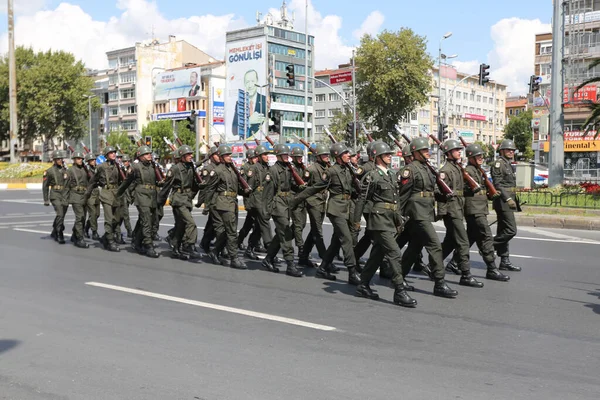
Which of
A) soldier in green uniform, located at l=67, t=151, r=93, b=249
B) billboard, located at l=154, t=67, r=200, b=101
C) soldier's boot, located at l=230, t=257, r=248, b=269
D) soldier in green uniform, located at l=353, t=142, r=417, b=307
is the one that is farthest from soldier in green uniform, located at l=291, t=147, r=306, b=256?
billboard, located at l=154, t=67, r=200, b=101

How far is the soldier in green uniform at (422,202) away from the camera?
7695 mm

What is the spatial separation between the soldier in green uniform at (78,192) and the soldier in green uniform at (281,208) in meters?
4.33

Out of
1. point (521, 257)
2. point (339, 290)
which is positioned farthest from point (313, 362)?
point (521, 257)

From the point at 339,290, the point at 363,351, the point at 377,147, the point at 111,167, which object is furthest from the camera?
the point at 111,167

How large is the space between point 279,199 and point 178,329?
3.97 metres

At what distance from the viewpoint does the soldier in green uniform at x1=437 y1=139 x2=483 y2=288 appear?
8.47m

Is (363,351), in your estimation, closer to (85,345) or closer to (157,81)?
(85,345)

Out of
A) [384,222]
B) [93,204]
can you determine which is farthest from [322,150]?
[93,204]

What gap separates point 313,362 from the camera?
5148 mm

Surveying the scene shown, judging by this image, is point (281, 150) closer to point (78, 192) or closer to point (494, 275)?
point (494, 275)

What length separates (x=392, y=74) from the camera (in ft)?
148

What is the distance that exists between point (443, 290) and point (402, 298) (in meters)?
0.78

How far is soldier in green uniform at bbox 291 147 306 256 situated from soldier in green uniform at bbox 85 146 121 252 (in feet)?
12.0

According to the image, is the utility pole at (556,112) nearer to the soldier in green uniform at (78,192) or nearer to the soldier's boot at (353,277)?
the soldier in green uniform at (78,192)
